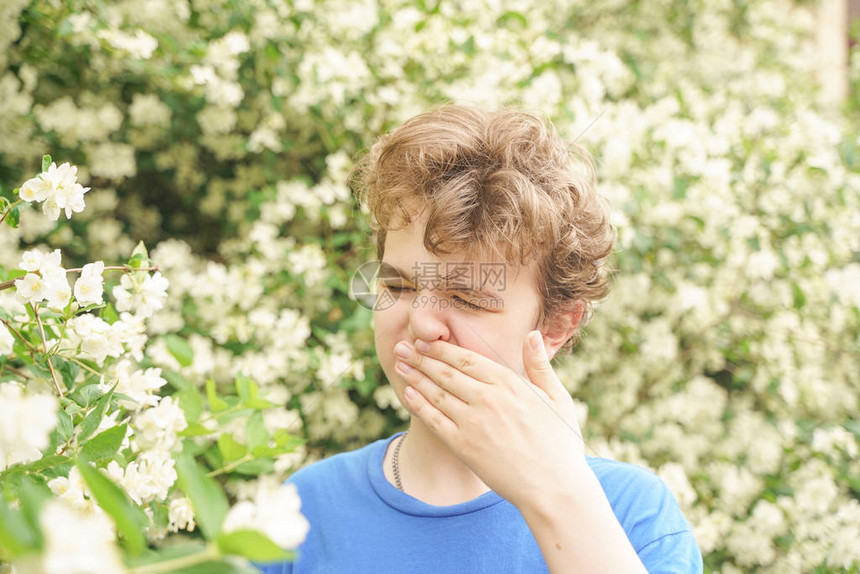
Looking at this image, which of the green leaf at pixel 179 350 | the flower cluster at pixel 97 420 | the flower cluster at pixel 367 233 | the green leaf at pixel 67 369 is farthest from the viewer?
the flower cluster at pixel 367 233

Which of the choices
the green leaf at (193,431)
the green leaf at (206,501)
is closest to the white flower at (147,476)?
the green leaf at (193,431)

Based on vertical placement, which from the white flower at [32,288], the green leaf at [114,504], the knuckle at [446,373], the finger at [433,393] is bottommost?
the finger at [433,393]

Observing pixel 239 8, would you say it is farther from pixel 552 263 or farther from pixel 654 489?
pixel 654 489

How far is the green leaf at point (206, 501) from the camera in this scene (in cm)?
45

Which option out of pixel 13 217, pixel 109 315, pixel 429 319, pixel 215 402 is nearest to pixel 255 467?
pixel 215 402

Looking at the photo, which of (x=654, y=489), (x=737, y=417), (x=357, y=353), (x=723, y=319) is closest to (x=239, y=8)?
(x=357, y=353)

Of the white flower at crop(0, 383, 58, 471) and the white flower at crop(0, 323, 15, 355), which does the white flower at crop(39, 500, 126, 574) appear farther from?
the white flower at crop(0, 323, 15, 355)

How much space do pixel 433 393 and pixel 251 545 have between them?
62 centimetres

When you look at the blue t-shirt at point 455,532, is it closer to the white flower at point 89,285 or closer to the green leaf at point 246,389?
the green leaf at point 246,389

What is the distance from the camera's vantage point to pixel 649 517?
1.04 metres

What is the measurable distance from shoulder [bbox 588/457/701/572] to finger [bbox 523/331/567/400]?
243mm

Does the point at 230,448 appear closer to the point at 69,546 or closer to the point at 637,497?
the point at 637,497

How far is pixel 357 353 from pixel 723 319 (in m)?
1.42

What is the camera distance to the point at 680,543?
101 cm
